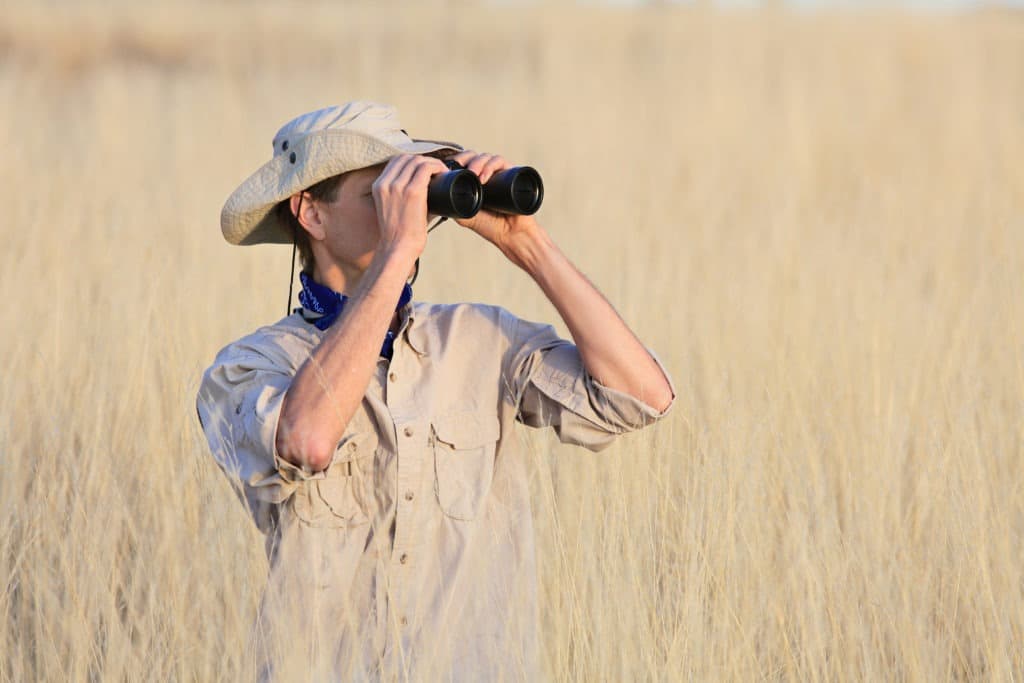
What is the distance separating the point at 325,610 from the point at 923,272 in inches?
136

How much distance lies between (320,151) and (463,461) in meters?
0.54

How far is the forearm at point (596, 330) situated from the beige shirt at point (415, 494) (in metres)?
0.03

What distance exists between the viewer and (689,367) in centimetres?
353

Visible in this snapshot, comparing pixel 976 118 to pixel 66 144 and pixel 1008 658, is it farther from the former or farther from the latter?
pixel 1008 658

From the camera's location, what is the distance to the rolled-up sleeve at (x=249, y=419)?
1844 millimetres

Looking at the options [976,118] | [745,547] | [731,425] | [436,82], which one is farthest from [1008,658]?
[436,82]

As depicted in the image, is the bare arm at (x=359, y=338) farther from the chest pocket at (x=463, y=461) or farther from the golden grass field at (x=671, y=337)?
the golden grass field at (x=671, y=337)

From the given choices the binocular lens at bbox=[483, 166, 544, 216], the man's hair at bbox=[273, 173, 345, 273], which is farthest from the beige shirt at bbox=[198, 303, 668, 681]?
the binocular lens at bbox=[483, 166, 544, 216]

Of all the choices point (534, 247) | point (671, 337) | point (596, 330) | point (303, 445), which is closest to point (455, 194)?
point (534, 247)

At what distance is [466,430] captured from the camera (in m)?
2.07

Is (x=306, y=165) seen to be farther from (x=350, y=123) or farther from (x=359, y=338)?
(x=359, y=338)

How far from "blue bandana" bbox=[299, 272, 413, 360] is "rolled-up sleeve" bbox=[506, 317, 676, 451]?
197 millimetres

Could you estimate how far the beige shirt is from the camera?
6.36 feet

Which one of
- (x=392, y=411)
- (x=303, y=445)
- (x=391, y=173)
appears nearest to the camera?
Result: (x=303, y=445)
